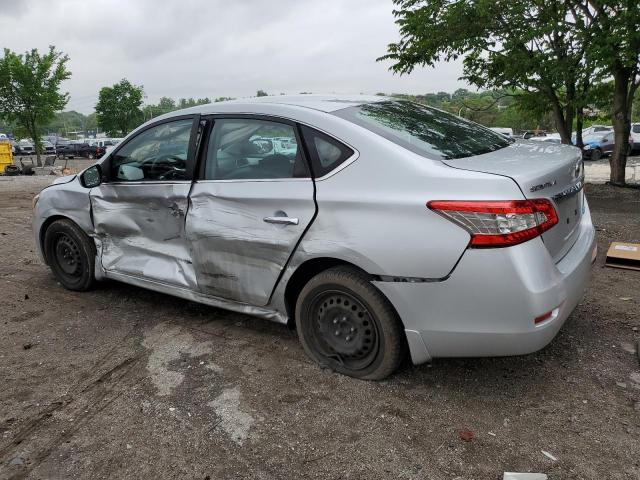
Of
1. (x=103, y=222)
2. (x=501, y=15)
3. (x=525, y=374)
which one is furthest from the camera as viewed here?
(x=501, y=15)

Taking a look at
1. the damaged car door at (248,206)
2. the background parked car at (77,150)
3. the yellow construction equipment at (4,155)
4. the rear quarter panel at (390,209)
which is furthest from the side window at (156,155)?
the background parked car at (77,150)

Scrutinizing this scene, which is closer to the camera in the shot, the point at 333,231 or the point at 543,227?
the point at 543,227

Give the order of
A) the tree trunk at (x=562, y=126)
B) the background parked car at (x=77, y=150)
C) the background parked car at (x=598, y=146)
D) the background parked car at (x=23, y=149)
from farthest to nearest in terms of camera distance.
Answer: the background parked car at (x=23, y=149), the background parked car at (x=77, y=150), the background parked car at (x=598, y=146), the tree trunk at (x=562, y=126)

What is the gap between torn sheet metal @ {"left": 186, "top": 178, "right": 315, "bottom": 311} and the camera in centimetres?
312

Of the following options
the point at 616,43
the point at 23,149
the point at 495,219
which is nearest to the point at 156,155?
the point at 495,219

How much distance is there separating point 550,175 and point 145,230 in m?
2.79

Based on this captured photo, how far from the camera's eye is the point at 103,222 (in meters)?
4.29

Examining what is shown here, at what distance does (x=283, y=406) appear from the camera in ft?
9.70

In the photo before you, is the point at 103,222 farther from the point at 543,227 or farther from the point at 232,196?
the point at 543,227

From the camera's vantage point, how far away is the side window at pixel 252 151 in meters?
3.23

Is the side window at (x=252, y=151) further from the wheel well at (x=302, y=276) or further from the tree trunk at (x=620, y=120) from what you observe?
the tree trunk at (x=620, y=120)

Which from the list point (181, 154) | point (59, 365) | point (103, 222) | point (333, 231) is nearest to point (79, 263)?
point (103, 222)

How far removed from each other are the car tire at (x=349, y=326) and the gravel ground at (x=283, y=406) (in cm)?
12

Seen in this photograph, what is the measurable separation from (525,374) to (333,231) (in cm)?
146
